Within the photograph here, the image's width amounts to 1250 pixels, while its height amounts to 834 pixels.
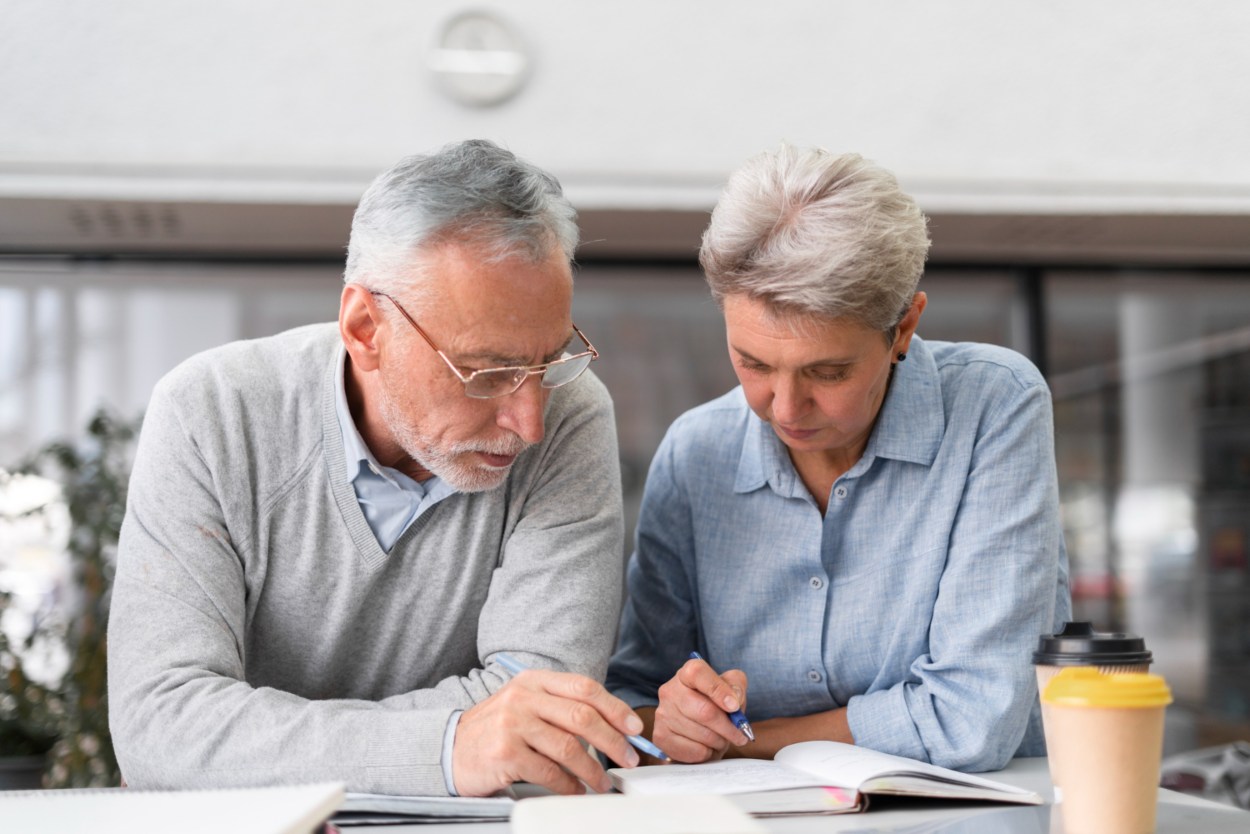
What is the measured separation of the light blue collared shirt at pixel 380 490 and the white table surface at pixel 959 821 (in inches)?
21.1

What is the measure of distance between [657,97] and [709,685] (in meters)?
2.65

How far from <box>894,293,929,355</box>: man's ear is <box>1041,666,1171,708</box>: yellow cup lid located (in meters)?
0.69

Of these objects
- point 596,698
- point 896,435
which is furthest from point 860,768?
point 896,435

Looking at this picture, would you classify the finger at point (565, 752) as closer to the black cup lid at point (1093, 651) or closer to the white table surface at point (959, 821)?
the white table surface at point (959, 821)

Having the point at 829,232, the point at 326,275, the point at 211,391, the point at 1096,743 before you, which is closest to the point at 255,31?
the point at 326,275

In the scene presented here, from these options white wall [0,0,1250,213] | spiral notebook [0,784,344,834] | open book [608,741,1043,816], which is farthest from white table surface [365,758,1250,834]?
white wall [0,0,1250,213]

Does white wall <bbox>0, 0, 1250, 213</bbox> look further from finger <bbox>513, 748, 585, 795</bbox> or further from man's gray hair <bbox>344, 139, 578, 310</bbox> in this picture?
finger <bbox>513, 748, 585, 795</bbox>

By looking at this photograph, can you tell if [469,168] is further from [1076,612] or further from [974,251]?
[1076,612]

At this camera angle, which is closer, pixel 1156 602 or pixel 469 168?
pixel 469 168

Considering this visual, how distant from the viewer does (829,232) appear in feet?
4.93

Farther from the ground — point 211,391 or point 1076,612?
point 211,391

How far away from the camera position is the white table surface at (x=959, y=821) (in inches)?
42.6

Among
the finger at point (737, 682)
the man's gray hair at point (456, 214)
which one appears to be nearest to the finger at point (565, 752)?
the finger at point (737, 682)

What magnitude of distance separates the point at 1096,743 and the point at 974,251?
343cm
